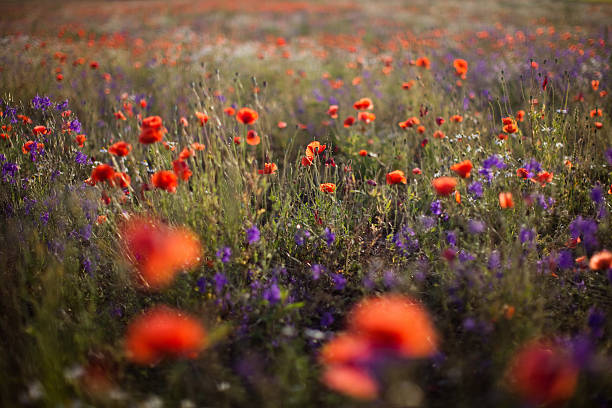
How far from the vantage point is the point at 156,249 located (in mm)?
1494

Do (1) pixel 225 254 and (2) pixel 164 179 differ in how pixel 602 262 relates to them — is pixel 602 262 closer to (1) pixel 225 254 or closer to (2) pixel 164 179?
(1) pixel 225 254

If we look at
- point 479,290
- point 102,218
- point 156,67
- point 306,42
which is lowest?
point 479,290

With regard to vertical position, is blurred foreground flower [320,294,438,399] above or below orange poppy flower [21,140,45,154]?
below

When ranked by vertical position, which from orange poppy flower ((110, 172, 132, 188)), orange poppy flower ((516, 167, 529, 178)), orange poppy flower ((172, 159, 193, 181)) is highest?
orange poppy flower ((172, 159, 193, 181))

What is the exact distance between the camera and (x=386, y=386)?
1.14 metres

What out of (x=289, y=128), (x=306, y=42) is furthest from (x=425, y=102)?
(x=306, y=42)

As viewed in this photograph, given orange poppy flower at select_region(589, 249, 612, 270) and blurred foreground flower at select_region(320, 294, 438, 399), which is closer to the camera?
blurred foreground flower at select_region(320, 294, 438, 399)

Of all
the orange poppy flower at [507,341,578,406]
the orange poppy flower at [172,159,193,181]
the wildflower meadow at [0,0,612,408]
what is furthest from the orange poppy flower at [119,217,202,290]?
the orange poppy flower at [507,341,578,406]

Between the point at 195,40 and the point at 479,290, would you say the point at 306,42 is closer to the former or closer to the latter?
the point at 195,40

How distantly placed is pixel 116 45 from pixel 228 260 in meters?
7.09

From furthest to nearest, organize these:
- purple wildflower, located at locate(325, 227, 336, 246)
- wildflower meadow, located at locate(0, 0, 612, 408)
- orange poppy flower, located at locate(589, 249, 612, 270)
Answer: purple wildflower, located at locate(325, 227, 336, 246) < orange poppy flower, located at locate(589, 249, 612, 270) < wildflower meadow, located at locate(0, 0, 612, 408)

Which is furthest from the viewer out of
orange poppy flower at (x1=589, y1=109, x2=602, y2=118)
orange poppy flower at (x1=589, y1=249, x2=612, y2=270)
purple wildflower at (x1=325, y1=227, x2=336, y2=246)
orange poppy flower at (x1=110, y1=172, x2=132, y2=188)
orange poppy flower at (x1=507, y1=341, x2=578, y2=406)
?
orange poppy flower at (x1=589, y1=109, x2=602, y2=118)

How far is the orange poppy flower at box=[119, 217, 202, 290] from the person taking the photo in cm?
156

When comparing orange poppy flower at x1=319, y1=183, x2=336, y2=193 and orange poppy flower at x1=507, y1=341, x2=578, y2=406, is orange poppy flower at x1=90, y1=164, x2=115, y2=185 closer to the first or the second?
orange poppy flower at x1=319, y1=183, x2=336, y2=193
